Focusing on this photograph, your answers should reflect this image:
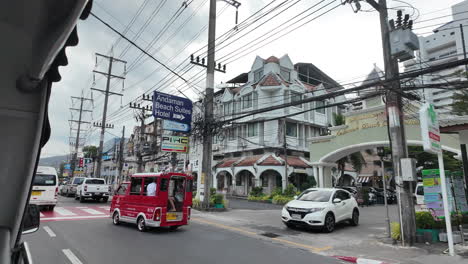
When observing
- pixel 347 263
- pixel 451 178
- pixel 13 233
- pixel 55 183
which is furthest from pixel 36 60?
pixel 55 183

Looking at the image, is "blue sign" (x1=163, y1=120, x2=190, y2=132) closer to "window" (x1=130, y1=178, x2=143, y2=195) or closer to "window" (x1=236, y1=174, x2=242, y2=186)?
"window" (x1=130, y1=178, x2=143, y2=195)

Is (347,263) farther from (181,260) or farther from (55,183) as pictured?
(55,183)

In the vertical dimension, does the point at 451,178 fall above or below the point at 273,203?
above

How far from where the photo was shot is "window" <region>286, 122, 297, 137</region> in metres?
31.1

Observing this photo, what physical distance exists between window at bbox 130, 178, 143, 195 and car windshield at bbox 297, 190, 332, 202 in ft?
21.5

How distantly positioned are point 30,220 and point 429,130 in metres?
9.01

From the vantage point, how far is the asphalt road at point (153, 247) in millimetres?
6500

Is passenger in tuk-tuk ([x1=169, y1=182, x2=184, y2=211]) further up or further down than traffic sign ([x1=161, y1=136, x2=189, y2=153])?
further down

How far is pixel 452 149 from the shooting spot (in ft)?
46.1

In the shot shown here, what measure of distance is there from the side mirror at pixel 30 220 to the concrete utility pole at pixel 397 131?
31.6 feet

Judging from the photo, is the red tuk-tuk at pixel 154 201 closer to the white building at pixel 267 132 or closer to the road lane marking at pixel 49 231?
the road lane marking at pixel 49 231

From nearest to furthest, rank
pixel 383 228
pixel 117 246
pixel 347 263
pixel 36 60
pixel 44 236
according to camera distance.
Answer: pixel 36 60 < pixel 347 263 < pixel 117 246 < pixel 44 236 < pixel 383 228

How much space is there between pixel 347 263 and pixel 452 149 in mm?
10967

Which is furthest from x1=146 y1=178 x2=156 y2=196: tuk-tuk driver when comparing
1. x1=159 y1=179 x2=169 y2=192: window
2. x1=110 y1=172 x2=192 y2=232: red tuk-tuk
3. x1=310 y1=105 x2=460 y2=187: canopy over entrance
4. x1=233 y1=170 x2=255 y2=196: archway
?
x1=233 y1=170 x2=255 y2=196: archway
